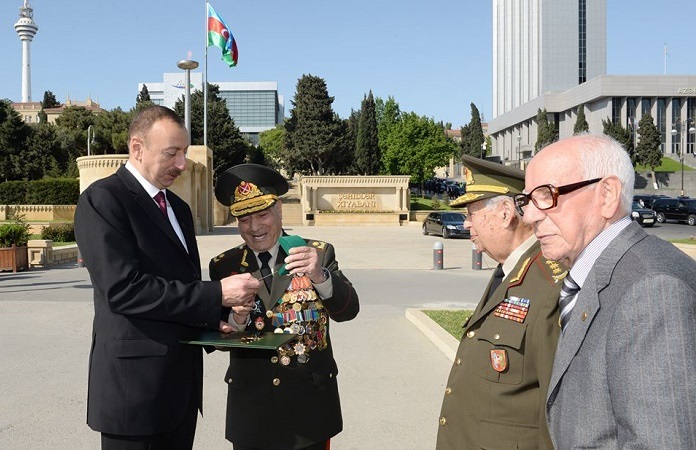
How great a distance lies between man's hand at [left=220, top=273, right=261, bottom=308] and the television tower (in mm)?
148103

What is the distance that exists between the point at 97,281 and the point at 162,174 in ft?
1.83

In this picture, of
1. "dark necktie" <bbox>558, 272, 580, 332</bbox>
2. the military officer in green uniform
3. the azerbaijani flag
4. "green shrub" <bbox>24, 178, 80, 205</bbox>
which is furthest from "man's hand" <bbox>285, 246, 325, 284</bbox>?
"green shrub" <bbox>24, 178, 80, 205</bbox>

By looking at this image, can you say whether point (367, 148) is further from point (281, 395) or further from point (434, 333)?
point (281, 395)

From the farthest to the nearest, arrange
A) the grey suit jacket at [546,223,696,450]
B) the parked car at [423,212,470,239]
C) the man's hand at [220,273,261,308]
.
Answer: the parked car at [423,212,470,239] < the man's hand at [220,273,261,308] < the grey suit jacket at [546,223,696,450]

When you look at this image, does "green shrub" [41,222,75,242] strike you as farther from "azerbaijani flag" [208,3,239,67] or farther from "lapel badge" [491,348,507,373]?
"lapel badge" [491,348,507,373]

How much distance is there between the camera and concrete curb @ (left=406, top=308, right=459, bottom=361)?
7148mm

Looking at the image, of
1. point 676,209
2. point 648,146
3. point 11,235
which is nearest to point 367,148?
point 648,146

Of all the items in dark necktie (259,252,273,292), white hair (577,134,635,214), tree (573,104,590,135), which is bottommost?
dark necktie (259,252,273,292)

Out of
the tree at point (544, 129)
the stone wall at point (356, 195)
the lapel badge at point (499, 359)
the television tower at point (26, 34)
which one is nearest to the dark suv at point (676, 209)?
the stone wall at point (356, 195)

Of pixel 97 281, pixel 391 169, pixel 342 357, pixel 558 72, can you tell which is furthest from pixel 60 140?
pixel 558 72

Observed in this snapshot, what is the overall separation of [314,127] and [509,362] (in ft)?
190

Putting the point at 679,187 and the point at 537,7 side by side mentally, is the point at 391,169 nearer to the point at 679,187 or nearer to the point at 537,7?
the point at 679,187

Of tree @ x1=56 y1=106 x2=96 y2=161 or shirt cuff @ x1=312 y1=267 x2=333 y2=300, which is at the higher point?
tree @ x1=56 y1=106 x2=96 y2=161

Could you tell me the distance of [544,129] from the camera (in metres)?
83.8
